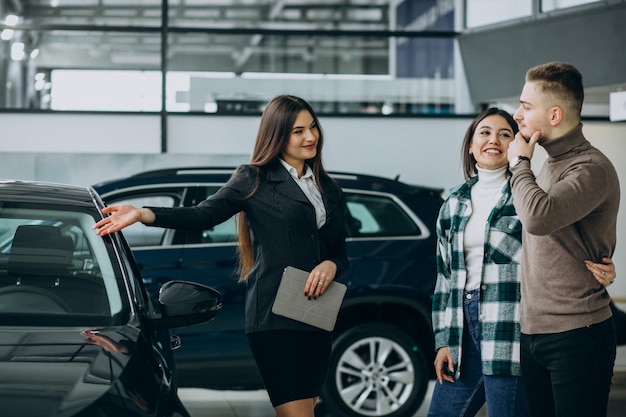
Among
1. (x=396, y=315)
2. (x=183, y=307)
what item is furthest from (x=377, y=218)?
(x=183, y=307)

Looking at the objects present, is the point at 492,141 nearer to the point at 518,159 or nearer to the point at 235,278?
the point at 518,159

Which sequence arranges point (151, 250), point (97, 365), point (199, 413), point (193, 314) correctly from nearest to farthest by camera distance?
1. point (97, 365)
2. point (193, 314)
3. point (151, 250)
4. point (199, 413)

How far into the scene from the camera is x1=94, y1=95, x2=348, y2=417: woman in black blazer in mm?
4004

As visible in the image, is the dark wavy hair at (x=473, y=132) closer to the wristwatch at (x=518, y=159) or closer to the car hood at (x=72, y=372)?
the wristwatch at (x=518, y=159)

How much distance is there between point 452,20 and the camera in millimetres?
12586

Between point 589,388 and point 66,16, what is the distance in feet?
32.5

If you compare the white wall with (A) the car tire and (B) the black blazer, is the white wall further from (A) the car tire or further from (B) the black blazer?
(B) the black blazer

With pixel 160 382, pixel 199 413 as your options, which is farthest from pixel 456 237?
pixel 199 413

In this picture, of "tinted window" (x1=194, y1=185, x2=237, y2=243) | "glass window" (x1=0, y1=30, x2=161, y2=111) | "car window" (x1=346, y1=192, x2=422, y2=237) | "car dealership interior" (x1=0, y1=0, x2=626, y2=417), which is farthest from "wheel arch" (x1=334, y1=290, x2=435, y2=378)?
"glass window" (x1=0, y1=30, x2=161, y2=111)

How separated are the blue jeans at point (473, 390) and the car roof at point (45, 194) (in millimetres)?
1458

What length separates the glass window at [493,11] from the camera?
11.4 m

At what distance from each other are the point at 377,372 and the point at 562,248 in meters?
3.84

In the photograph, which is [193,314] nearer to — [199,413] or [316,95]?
[199,413]

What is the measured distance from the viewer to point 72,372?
3168 mm
